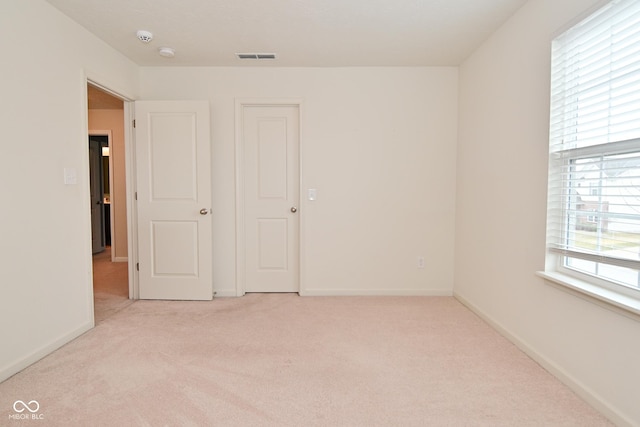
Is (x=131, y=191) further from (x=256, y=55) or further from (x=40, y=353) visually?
(x=256, y=55)

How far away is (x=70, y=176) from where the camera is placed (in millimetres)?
2572

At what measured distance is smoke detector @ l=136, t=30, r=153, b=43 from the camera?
9.13 feet

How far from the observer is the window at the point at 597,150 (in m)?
1.65

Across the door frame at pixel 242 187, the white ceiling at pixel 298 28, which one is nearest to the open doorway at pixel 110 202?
the door frame at pixel 242 187

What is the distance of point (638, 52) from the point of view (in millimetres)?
1596

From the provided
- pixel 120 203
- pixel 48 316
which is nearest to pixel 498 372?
pixel 48 316

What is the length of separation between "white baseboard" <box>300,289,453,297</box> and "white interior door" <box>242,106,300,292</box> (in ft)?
0.82

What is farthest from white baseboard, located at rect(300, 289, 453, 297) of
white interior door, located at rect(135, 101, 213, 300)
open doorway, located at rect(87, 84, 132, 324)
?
open doorway, located at rect(87, 84, 132, 324)

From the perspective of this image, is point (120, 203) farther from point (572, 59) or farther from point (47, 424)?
point (572, 59)

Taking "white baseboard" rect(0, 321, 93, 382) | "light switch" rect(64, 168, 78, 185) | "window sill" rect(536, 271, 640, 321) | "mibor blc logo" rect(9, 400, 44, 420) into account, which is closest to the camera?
Answer: "window sill" rect(536, 271, 640, 321)

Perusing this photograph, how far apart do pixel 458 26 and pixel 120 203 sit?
5445 mm

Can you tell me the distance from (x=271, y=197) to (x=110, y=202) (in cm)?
331

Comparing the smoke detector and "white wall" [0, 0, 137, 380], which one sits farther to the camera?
the smoke detector

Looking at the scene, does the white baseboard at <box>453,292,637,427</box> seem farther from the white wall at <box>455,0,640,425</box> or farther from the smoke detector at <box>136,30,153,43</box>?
the smoke detector at <box>136,30,153,43</box>
